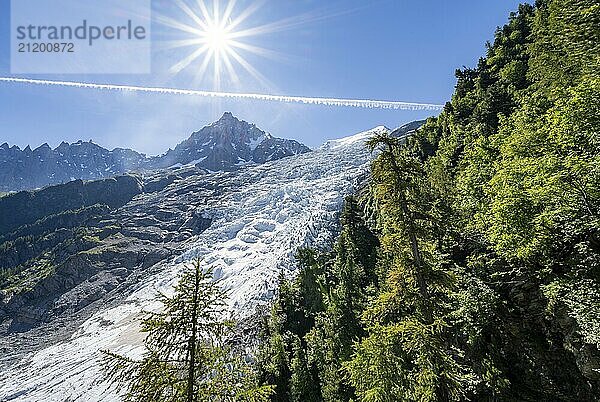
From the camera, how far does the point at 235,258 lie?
380 ft

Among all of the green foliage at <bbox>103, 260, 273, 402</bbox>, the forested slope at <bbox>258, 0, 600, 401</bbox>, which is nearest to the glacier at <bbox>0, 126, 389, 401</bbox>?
the forested slope at <bbox>258, 0, 600, 401</bbox>

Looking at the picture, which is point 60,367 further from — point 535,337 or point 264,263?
point 535,337

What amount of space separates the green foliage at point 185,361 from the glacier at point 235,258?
48.7 meters

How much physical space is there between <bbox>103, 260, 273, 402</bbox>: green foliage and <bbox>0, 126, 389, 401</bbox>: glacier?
160 feet

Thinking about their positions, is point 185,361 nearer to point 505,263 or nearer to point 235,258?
point 505,263

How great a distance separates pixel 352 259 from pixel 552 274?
24144 mm

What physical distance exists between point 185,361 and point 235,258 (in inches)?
4327

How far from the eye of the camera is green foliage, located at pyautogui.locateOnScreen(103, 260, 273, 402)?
7.79m

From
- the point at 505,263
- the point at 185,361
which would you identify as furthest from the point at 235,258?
the point at 185,361

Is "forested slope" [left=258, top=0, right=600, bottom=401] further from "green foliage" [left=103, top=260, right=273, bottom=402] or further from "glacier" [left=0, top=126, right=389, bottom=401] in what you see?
"glacier" [left=0, top=126, right=389, bottom=401]

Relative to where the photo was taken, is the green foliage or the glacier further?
the glacier

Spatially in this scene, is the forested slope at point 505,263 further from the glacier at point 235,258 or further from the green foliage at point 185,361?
the glacier at point 235,258

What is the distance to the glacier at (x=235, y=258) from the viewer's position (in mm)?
76200

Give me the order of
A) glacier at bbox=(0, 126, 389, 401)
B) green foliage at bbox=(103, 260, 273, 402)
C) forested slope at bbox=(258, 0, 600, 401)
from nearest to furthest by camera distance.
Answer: green foliage at bbox=(103, 260, 273, 402)
forested slope at bbox=(258, 0, 600, 401)
glacier at bbox=(0, 126, 389, 401)
